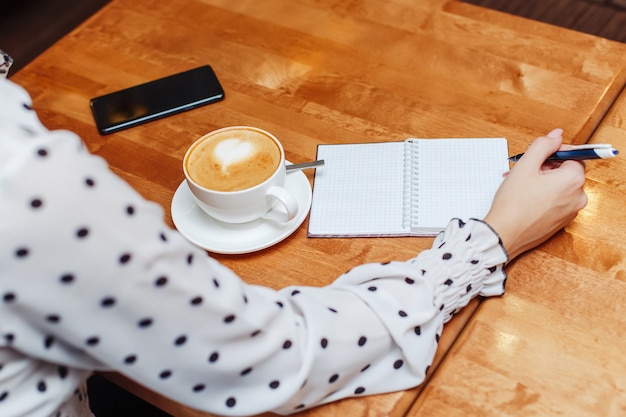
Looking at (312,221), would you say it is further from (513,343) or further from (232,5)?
(232,5)

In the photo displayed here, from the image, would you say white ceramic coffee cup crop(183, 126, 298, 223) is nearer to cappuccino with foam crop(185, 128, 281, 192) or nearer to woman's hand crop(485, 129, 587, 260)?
cappuccino with foam crop(185, 128, 281, 192)

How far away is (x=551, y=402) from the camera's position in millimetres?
663

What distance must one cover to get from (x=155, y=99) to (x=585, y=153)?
667mm

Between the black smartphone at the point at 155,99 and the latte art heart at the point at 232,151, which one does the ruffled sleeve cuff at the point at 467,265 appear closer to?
the latte art heart at the point at 232,151

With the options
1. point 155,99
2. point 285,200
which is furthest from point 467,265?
point 155,99

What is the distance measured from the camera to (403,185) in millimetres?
882

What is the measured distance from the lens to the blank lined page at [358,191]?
840 millimetres

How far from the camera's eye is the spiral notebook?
835 millimetres

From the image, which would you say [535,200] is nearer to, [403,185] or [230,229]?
[403,185]

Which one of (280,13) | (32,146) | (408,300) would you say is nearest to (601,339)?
(408,300)

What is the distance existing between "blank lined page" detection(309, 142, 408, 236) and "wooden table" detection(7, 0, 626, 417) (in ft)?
0.07

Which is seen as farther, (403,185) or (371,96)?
(371,96)

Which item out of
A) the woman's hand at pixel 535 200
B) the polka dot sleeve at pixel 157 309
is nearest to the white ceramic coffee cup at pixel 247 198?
the polka dot sleeve at pixel 157 309

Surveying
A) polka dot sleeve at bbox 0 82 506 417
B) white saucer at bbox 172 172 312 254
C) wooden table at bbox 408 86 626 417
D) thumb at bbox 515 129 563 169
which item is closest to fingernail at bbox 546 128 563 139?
thumb at bbox 515 129 563 169
